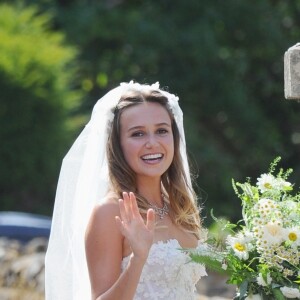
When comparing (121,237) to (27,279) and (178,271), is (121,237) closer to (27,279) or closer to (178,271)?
(178,271)

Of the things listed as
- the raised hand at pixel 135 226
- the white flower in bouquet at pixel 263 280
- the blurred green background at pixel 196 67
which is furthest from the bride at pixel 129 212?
the blurred green background at pixel 196 67

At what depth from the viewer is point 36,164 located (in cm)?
1503

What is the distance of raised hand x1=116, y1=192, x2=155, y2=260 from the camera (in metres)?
3.98

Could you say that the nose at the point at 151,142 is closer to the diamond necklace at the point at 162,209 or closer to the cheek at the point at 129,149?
the cheek at the point at 129,149

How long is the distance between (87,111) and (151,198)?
12442mm

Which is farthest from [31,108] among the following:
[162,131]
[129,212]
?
[129,212]

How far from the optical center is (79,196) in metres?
4.64

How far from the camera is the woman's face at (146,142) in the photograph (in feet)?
14.1

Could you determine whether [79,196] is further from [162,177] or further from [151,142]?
[151,142]

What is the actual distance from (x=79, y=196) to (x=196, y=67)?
1439cm

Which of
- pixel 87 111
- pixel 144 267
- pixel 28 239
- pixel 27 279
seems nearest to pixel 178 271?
pixel 144 267

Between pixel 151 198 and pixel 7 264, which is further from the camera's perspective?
pixel 7 264

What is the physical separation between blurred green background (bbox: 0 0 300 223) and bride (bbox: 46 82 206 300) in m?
10.5

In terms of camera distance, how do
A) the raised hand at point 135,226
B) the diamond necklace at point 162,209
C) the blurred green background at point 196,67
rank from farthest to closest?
1. the blurred green background at point 196,67
2. the diamond necklace at point 162,209
3. the raised hand at point 135,226
